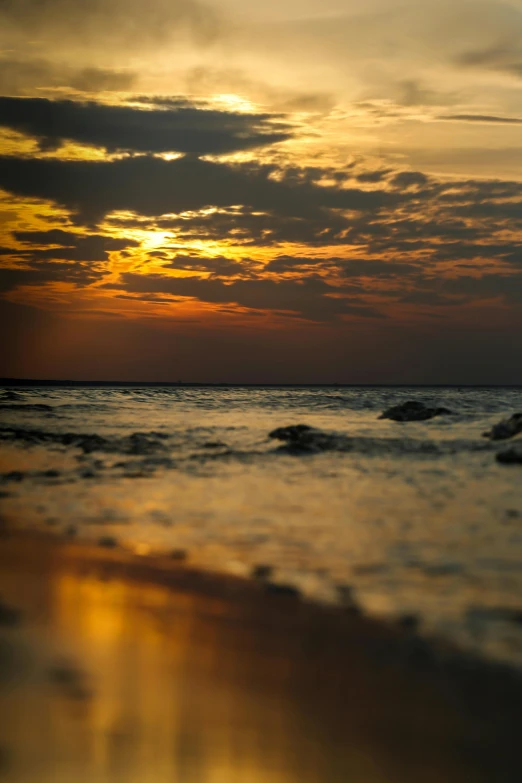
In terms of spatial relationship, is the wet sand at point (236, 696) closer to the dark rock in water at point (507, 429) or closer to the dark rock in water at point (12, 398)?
the dark rock in water at point (507, 429)

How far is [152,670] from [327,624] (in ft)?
3.58

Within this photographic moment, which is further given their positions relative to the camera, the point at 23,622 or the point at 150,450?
the point at 150,450

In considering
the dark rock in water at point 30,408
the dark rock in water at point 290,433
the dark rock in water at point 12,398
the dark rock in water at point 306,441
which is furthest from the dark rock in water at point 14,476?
the dark rock in water at point 12,398

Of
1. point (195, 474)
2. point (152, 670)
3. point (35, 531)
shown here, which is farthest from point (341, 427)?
point (152, 670)

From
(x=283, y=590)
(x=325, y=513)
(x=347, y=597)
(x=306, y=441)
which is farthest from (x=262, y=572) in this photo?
(x=306, y=441)

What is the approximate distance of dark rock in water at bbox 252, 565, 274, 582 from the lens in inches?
193

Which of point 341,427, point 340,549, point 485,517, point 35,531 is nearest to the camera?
point 340,549

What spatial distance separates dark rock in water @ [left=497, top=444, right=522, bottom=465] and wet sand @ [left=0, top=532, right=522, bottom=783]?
25.2ft

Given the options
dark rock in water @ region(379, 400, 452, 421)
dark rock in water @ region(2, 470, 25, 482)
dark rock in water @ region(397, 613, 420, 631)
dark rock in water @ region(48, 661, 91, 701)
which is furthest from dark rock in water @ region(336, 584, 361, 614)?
dark rock in water @ region(379, 400, 452, 421)

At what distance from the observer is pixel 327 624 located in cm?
395

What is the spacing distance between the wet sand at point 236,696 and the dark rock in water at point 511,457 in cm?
770

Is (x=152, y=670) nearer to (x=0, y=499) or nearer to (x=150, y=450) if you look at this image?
(x=0, y=499)

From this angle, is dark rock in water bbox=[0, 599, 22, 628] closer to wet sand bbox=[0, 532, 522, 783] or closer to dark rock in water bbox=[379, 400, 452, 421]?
wet sand bbox=[0, 532, 522, 783]

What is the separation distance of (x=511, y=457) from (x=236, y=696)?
359 inches
